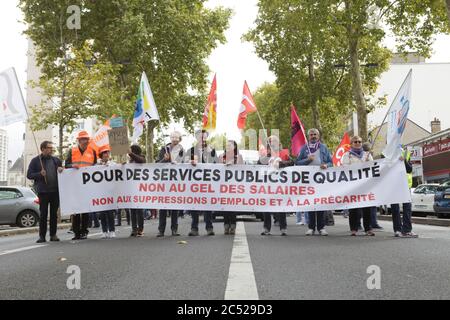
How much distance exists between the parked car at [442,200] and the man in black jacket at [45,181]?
14753mm

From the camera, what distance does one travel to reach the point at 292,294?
186 inches

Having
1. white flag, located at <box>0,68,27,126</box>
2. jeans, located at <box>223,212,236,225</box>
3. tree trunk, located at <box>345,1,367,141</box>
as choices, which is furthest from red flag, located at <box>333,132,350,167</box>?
white flag, located at <box>0,68,27,126</box>

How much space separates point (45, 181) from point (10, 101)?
1.81m

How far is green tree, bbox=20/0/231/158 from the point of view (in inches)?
1235

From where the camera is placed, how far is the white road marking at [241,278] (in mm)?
4611

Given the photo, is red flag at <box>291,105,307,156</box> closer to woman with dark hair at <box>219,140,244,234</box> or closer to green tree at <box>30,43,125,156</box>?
woman with dark hair at <box>219,140,244,234</box>

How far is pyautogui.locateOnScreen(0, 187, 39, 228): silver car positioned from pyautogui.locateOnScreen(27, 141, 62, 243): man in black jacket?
8238mm

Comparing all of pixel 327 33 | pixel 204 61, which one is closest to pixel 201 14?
pixel 204 61

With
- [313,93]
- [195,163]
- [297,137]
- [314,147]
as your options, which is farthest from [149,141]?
[314,147]

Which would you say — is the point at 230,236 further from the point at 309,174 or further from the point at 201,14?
the point at 201,14

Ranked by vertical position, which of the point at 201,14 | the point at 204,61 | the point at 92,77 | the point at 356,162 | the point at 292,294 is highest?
the point at 201,14

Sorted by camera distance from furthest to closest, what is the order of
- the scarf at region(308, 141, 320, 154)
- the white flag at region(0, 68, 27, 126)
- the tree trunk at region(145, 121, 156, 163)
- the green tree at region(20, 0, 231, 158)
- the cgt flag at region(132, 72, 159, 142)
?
the tree trunk at region(145, 121, 156, 163) → the green tree at region(20, 0, 231, 158) → the cgt flag at region(132, 72, 159, 142) → the scarf at region(308, 141, 320, 154) → the white flag at region(0, 68, 27, 126)

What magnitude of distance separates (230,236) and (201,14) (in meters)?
24.4

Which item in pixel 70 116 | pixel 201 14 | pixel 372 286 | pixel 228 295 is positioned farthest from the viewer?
pixel 201 14
